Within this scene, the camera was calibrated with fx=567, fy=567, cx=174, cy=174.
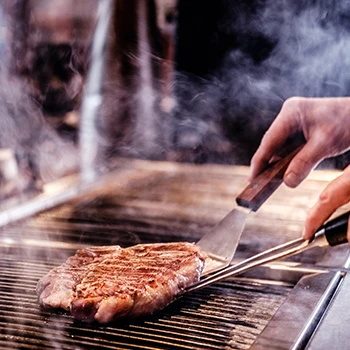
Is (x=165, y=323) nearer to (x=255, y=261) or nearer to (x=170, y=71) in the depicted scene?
(x=255, y=261)

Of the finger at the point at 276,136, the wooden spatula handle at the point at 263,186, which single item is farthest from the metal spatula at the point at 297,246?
the finger at the point at 276,136

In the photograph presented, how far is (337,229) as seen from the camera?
2064mm

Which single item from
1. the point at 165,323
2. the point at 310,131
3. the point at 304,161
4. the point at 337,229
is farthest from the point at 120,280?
the point at 310,131

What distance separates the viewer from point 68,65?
7.39 metres

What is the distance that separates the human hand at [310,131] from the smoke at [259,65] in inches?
116

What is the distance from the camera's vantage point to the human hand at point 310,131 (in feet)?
9.75

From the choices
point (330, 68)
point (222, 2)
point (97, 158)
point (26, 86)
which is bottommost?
point (97, 158)

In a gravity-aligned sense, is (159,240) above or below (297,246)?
below

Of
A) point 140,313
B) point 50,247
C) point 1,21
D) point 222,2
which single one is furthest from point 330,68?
point 140,313

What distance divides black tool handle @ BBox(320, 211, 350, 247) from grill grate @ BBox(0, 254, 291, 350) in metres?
0.38

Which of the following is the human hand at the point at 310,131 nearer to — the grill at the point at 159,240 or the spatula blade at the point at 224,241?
the spatula blade at the point at 224,241

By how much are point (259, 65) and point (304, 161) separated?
3413 mm

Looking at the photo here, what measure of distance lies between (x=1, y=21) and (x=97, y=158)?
2.01 m

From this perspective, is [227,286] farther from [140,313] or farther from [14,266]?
[14,266]
